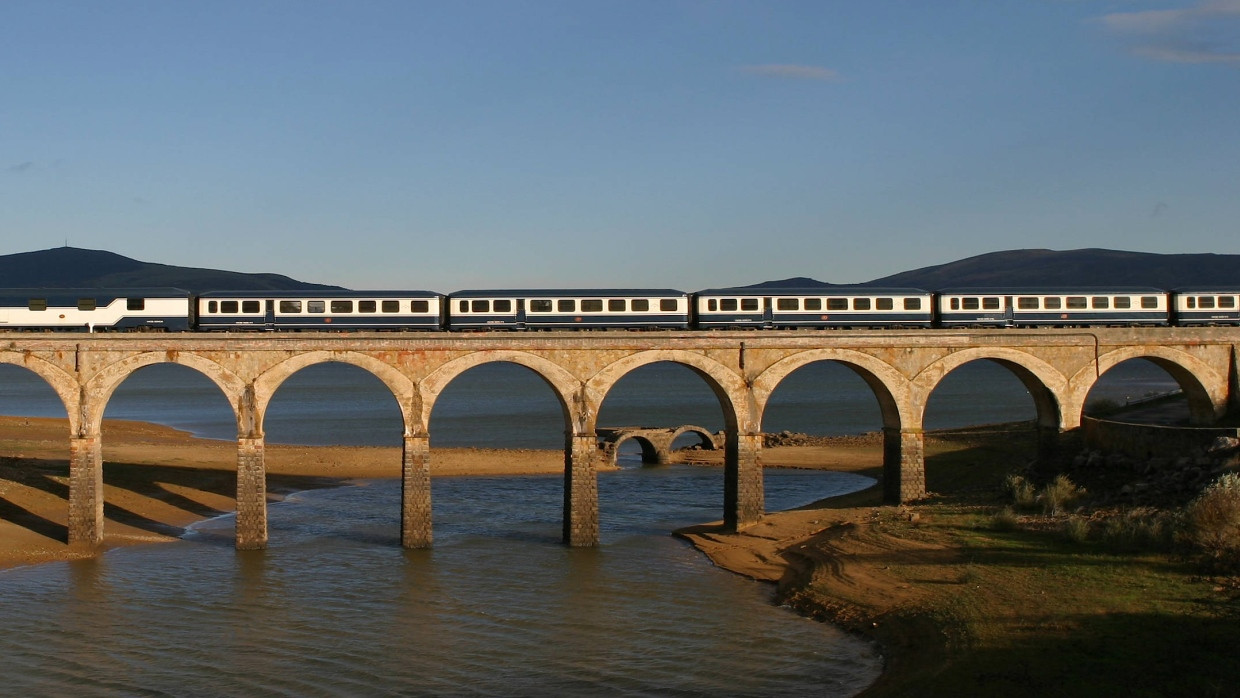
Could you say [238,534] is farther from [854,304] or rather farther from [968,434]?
[968,434]

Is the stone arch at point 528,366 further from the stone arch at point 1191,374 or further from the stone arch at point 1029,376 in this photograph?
the stone arch at point 1191,374

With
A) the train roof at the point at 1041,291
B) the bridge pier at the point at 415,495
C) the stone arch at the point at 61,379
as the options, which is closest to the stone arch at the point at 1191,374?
the train roof at the point at 1041,291

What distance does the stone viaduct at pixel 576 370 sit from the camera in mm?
33344

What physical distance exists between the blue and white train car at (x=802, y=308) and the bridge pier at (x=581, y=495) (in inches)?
299

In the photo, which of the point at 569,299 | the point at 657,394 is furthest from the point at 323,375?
the point at 569,299

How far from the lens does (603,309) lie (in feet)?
124

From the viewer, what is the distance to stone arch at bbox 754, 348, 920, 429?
117 feet

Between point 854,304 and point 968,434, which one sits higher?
point 854,304

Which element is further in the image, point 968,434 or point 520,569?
point 968,434

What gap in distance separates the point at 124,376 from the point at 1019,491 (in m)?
27.3

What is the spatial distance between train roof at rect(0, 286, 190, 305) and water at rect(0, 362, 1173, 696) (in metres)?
8.20

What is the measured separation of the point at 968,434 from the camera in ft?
191

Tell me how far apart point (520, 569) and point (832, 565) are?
8.89 m

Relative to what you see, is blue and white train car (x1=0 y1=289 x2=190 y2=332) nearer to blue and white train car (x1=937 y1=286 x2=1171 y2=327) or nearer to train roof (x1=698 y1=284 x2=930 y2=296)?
train roof (x1=698 y1=284 x2=930 y2=296)
